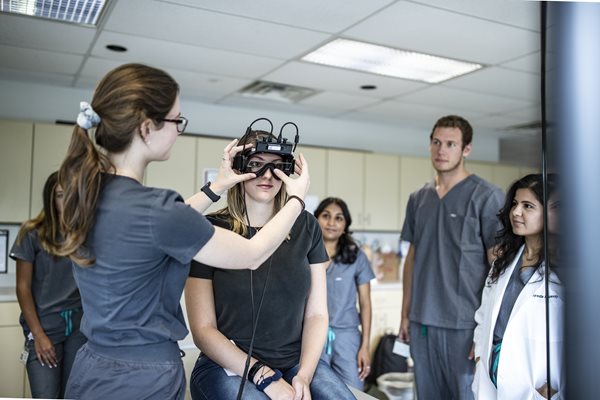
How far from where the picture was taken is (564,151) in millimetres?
533

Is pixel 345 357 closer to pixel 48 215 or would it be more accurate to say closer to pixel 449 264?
pixel 449 264

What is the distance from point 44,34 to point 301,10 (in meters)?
1.18

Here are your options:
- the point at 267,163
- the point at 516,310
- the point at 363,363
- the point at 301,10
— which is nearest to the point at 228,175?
the point at 267,163

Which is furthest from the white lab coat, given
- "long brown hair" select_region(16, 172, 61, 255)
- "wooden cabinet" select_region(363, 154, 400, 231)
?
"wooden cabinet" select_region(363, 154, 400, 231)

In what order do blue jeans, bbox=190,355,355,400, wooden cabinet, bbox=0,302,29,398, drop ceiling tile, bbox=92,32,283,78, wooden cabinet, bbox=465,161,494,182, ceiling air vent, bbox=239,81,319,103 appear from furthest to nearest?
wooden cabinet, bbox=465,161,494,182, ceiling air vent, bbox=239,81,319,103, wooden cabinet, bbox=0,302,29,398, drop ceiling tile, bbox=92,32,283,78, blue jeans, bbox=190,355,355,400

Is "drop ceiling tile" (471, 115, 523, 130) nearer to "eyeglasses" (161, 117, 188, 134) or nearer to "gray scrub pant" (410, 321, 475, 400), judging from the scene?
"gray scrub pant" (410, 321, 475, 400)

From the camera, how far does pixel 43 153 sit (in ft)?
9.89

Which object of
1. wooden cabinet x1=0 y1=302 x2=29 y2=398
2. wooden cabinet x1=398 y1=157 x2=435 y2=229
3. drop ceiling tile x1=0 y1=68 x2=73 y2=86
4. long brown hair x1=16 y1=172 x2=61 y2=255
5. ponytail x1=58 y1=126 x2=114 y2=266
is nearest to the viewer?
ponytail x1=58 y1=126 x2=114 y2=266

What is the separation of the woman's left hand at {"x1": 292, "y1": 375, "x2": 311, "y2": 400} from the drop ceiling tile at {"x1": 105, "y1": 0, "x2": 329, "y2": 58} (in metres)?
1.45

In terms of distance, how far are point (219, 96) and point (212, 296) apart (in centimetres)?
223

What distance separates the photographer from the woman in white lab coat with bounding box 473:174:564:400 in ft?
4.30

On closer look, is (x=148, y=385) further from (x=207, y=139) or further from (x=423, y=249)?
(x=207, y=139)

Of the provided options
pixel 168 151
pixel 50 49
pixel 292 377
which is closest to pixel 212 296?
pixel 292 377

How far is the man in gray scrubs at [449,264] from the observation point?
5.96ft
